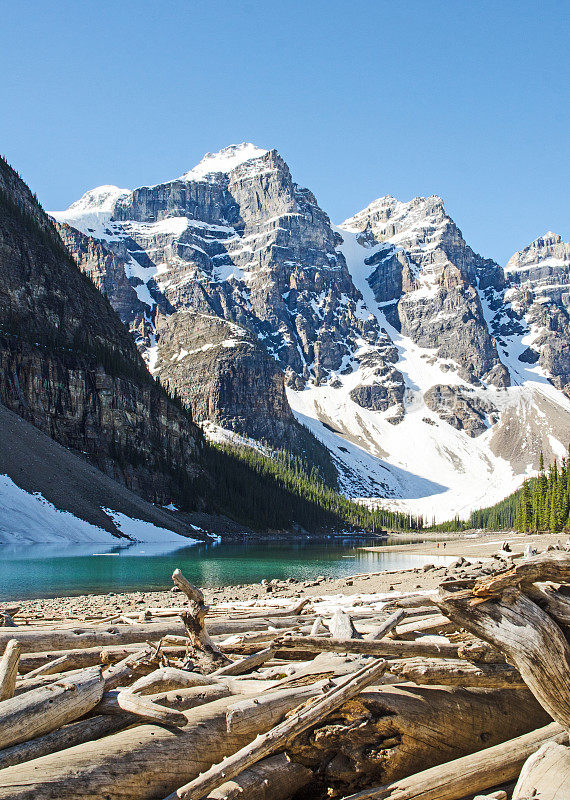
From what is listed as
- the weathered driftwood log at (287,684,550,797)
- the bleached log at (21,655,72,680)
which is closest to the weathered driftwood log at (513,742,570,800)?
the weathered driftwood log at (287,684,550,797)

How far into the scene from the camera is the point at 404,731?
593cm

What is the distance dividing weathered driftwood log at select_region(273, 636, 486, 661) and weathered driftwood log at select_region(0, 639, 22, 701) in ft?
10.3

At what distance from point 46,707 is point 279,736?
2110 mm

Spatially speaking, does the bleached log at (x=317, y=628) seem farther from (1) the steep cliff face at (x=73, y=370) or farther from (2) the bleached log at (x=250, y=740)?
(1) the steep cliff face at (x=73, y=370)

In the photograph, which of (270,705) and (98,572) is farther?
(98,572)

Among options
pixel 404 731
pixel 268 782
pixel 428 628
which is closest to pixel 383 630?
Result: pixel 428 628

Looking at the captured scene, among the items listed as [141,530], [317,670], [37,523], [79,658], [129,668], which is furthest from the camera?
[141,530]

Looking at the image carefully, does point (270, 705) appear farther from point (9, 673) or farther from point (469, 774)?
point (9, 673)

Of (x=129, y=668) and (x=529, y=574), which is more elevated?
(x=529, y=574)

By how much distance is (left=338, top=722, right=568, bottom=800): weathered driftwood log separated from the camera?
17.7 ft

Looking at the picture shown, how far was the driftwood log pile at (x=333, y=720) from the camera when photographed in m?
5.05

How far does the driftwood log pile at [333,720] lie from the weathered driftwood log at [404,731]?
0.01m

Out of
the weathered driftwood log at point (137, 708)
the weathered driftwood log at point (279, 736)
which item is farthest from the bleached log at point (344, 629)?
the weathered driftwood log at point (137, 708)

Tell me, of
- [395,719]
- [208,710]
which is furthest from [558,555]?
[208,710]
